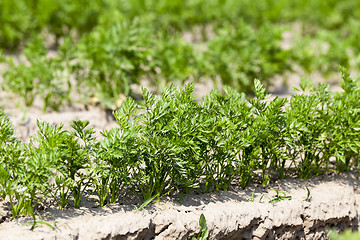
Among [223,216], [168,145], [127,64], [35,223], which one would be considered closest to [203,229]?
[223,216]

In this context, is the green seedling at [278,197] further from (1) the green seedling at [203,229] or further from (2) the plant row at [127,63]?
(2) the plant row at [127,63]

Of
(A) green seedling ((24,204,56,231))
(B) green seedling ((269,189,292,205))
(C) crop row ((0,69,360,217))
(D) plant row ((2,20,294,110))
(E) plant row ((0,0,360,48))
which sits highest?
(E) plant row ((0,0,360,48))

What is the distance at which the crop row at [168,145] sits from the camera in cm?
310

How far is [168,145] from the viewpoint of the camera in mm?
3172

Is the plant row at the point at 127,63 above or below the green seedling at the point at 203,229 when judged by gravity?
above

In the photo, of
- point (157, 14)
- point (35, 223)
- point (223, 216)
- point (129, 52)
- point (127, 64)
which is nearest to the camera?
point (35, 223)

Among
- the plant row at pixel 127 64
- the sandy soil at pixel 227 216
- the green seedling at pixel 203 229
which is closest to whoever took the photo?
the sandy soil at pixel 227 216

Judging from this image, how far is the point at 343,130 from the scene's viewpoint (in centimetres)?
375

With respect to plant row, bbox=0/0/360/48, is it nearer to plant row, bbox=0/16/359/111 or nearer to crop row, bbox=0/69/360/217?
plant row, bbox=0/16/359/111

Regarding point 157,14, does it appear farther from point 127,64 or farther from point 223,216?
point 223,216

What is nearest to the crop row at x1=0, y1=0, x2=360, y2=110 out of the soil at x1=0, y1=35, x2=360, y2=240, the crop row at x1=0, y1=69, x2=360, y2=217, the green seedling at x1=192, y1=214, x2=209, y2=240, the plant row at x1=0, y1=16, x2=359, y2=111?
the plant row at x1=0, y1=16, x2=359, y2=111

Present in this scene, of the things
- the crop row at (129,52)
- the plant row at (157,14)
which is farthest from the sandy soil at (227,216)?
the plant row at (157,14)

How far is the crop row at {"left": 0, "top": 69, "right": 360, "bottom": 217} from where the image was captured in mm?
3096

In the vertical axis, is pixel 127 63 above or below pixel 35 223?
above
